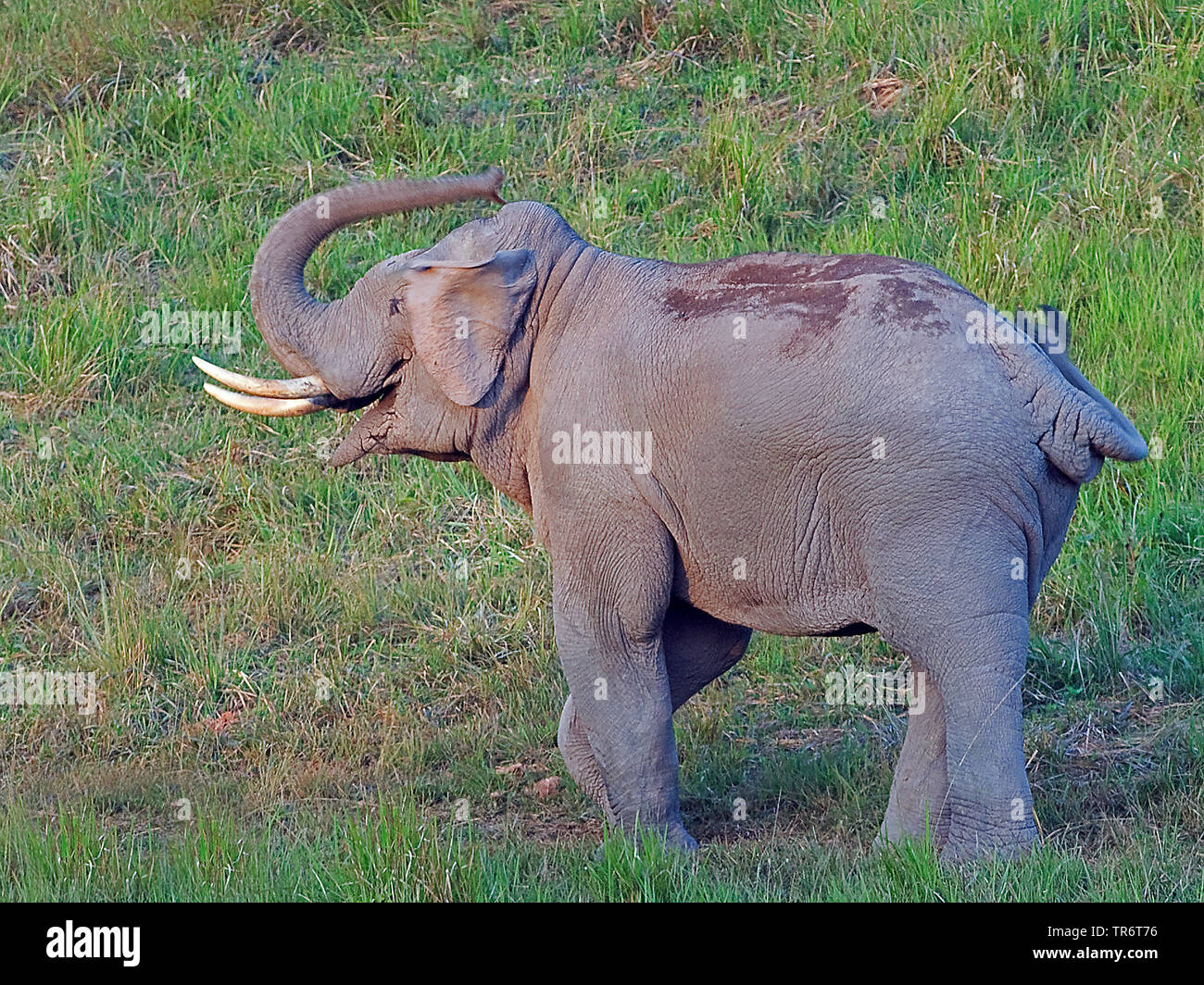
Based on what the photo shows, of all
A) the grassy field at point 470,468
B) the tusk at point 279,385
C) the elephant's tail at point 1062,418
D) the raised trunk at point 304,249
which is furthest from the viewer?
the grassy field at point 470,468

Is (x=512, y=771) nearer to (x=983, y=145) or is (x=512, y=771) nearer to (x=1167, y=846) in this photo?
(x=1167, y=846)

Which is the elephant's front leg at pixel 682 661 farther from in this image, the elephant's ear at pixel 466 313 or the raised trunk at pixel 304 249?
the raised trunk at pixel 304 249

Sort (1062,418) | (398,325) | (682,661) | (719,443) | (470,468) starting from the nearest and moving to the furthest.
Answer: (1062,418) → (719,443) → (398,325) → (682,661) → (470,468)

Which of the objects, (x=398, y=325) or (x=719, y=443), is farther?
(x=398, y=325)

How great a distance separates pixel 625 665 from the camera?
223 inches

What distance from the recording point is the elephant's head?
222 inches

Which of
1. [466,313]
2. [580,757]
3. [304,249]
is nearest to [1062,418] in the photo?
[466,313]

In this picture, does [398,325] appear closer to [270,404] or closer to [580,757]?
[270,404]

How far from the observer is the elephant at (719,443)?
5094mm

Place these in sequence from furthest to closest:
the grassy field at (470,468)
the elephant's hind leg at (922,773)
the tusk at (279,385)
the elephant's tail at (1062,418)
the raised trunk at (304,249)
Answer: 1. the grassy field at (470,468)
2. the tusk at (279,385)
3. the raised trunk at (304,249)
4. the elephant's hind leg at (922,773)
5. the elephant's tail at (1062,418)

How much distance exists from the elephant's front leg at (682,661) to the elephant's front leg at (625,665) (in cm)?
32

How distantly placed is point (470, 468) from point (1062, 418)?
420cm

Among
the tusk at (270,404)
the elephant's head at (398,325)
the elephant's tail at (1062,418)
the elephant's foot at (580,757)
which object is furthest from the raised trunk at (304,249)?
the elephant's tail at (1062,418)

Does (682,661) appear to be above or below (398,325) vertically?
below
